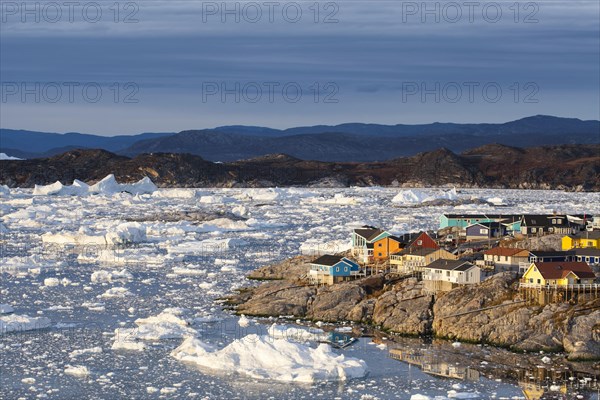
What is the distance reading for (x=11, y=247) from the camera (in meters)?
51.5

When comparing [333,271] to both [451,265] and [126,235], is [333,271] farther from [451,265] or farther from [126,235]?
[126,235]

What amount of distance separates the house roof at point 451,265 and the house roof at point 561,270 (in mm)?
2443

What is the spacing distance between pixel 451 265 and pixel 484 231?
11.5m

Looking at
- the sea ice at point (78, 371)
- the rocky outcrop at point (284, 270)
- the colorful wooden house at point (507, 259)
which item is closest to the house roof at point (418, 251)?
the colorful wooden house at point (507, 259)

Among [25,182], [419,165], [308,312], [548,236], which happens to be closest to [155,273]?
[308,312]

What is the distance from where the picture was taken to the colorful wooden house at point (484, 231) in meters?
42.7

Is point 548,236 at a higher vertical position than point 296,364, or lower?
higher

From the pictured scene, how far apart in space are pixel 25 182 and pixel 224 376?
118687mm

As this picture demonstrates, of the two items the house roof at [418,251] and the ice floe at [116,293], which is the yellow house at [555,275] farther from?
the ice floe at [116,293]

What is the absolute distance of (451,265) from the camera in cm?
3195

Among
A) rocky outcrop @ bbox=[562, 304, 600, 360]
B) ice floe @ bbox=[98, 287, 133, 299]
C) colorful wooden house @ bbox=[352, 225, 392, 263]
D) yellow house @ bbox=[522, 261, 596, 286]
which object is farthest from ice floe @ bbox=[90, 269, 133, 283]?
rocky outcrop @ bbox=[562, 304, 600, 360]

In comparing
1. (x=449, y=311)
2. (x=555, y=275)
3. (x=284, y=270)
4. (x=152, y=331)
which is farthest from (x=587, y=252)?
(x=152, y=331)

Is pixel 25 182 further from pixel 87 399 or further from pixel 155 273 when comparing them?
pixel 87 399

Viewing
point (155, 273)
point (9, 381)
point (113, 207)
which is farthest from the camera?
point (113, 207)
